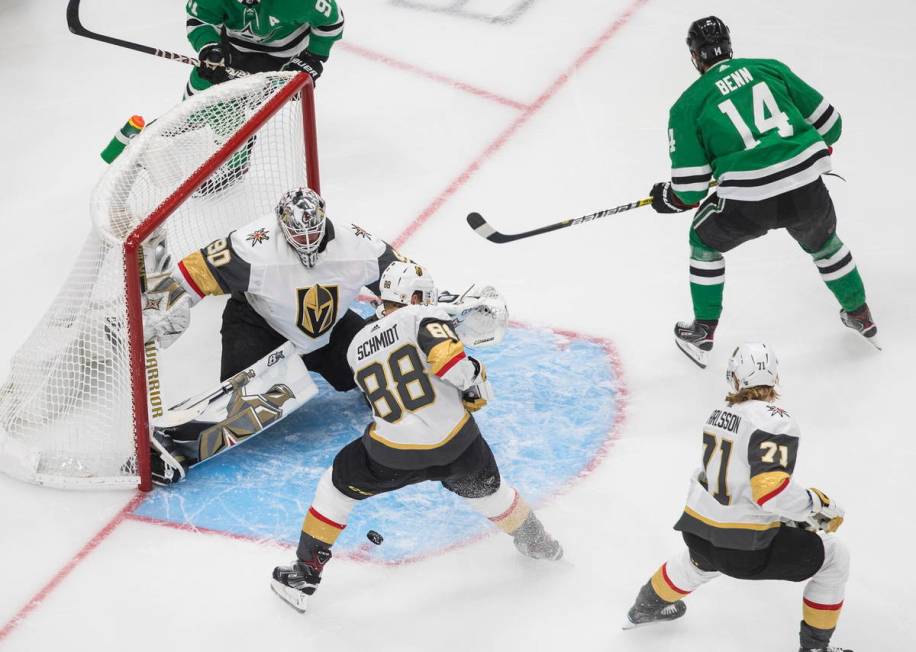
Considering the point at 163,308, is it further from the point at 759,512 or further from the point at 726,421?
the point at 759,512

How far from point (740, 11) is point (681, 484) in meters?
2.85

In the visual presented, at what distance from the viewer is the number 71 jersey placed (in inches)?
159

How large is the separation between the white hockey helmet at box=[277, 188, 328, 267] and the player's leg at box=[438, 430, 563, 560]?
0.79 m

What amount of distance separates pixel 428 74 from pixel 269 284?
6.97ft

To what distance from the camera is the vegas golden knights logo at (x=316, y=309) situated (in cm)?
411

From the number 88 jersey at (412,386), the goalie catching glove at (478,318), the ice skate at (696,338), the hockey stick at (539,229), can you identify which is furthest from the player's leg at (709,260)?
the number 88 jersey at (412,386)

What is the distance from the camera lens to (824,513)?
10.6ft

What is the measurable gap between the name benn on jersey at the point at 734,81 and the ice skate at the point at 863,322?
0.84m

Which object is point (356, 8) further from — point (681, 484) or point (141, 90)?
point (681, 484)

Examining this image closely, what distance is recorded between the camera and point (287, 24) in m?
5.05

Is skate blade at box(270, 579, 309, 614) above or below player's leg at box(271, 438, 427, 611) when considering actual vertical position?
below

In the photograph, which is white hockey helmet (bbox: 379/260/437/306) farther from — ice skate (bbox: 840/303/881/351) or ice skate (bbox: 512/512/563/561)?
ice skate (bbox: 840/303/881/351)

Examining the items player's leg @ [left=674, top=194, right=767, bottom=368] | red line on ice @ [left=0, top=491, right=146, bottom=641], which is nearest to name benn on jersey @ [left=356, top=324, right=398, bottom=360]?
red line on ice @ [left=0, top=491, right=146, bottom=641]

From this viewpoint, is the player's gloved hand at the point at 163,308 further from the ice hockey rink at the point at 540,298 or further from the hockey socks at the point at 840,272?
the hockey socks at the point at 840,272
